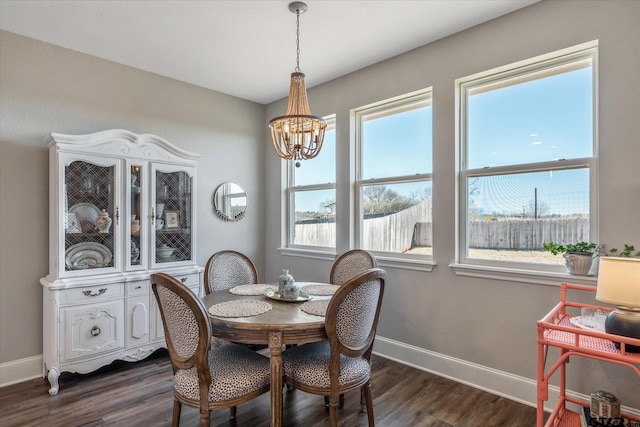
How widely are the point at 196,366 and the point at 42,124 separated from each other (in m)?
2.60

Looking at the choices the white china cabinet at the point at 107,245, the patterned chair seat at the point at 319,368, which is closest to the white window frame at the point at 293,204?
the white china cabinet at the point at 107,245

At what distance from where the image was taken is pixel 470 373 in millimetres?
2748

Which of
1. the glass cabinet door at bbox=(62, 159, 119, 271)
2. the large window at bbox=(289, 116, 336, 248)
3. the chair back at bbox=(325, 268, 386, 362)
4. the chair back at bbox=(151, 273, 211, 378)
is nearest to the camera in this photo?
the chair back at bbox=(151, 273, 211, 378)

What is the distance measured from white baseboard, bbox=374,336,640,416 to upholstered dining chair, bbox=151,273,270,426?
5.33 ft

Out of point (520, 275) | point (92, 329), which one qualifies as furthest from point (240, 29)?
point (520, 275)

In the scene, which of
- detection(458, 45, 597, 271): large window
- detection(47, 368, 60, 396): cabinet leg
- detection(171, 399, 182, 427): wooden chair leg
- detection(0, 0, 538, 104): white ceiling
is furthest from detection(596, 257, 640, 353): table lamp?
detection(47, 368, 60, 396): cabinet leg

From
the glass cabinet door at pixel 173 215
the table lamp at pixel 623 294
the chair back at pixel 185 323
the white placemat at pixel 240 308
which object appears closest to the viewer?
the table lamp at pixel 623 294

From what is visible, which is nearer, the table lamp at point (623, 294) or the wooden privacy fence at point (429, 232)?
the table lamp at point (623, 294)

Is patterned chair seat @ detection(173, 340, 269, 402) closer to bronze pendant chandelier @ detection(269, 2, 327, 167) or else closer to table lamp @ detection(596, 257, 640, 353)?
bronze pendant chandelier @ detection(269, 2, 327, 167)

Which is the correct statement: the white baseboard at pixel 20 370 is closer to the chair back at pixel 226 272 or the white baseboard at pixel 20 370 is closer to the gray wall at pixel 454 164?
the chair back at pixel 226 272

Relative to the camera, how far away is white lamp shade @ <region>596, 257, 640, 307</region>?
63.3 inches

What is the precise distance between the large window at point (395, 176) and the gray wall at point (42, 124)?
5.94 ft

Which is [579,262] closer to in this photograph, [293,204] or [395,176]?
[395,176]

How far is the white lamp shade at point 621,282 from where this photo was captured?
161cm
